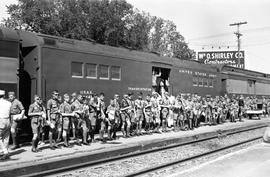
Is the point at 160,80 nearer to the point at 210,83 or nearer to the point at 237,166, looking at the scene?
the point at 210,83

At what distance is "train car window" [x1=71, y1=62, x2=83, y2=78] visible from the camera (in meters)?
13.6

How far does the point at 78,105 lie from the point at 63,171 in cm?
346

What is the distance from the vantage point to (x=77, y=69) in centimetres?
1381

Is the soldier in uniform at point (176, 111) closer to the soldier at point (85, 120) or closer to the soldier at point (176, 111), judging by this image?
the soldier at point (176, 111)

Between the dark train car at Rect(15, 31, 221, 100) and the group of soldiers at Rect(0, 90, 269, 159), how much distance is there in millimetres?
601

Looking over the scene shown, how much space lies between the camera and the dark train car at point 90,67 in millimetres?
12445

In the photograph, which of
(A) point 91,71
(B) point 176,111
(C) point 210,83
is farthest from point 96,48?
(C) point 210,83

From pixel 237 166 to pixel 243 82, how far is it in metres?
19.3

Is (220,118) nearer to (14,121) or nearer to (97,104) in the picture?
(97,104)

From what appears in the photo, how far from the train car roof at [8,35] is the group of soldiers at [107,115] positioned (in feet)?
6.35

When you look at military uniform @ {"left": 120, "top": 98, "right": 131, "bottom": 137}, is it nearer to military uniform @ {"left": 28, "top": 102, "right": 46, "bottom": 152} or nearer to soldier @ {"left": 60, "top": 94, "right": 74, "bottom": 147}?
soldier @ {"left": 60, "top": 94, "right": 74, "bottom": 147}

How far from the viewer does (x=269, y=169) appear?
9977mm

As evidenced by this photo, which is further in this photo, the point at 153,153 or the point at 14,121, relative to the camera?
the point at 153,153

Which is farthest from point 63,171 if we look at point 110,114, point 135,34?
point 135,34
